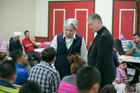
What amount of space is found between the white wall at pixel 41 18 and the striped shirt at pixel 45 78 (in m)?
6.21

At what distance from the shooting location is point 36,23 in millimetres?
8820

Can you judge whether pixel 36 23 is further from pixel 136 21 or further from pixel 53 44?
pixel 53 44

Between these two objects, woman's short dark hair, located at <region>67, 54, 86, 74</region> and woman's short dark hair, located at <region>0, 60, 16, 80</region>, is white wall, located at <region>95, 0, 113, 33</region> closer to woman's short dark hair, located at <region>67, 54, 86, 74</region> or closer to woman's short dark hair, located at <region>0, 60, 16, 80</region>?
woman's short dark hair, located at <region>67, 54, 86, 74</region>

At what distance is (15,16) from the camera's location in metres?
8.18

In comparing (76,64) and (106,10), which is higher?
(106,10)

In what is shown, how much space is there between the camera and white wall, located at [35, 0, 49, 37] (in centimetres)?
862

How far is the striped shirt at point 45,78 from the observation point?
2418 mm

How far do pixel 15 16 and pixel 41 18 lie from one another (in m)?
0.98

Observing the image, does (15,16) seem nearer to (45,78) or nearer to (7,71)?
(45,78)

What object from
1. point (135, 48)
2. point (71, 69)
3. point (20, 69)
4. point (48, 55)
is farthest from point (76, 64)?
point (135, 48)

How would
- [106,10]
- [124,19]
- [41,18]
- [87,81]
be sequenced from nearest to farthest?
[87,81] < [124,19] < [106,10] < [41,18]

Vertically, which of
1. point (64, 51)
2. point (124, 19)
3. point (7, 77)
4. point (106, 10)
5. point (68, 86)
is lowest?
point (68, 86)

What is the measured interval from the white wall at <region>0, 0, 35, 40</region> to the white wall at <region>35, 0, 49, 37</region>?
155 mm

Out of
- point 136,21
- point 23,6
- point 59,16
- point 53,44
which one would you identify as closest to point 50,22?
point 59,16
